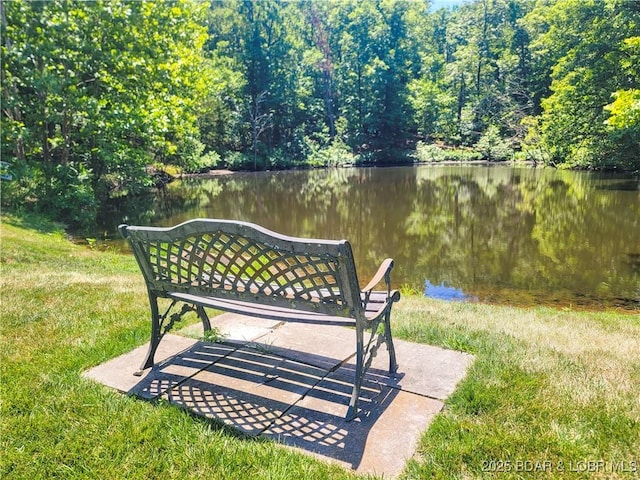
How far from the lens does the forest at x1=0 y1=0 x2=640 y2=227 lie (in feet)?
43.5

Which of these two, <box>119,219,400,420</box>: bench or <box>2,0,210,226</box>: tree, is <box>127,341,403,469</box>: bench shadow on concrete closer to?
<box>119,219,400,420</box>: bench

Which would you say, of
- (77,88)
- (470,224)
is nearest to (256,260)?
(77,88)

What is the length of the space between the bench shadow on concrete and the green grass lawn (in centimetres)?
14

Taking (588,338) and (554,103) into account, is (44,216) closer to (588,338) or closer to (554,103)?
(588,338)

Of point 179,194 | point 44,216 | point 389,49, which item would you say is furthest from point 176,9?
point 389,49

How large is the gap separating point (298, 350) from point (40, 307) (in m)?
3.00

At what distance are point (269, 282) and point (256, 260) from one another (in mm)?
180

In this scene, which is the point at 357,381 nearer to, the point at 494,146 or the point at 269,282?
the point at 269,282

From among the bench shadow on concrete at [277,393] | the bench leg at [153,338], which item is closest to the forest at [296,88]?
the bench shadow on concrete at [277,393]

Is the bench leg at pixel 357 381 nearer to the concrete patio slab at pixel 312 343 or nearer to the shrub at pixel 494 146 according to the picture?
the concrete patio slab at pixel 312 343

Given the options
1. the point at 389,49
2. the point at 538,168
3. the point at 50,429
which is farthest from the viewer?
the point at 389,49

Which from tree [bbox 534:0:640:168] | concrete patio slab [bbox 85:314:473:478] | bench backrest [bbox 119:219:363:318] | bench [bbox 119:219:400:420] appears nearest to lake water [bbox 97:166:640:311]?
tree [bbox 534:0:640:168]

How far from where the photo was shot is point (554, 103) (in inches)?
1238

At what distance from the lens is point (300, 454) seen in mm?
2504
